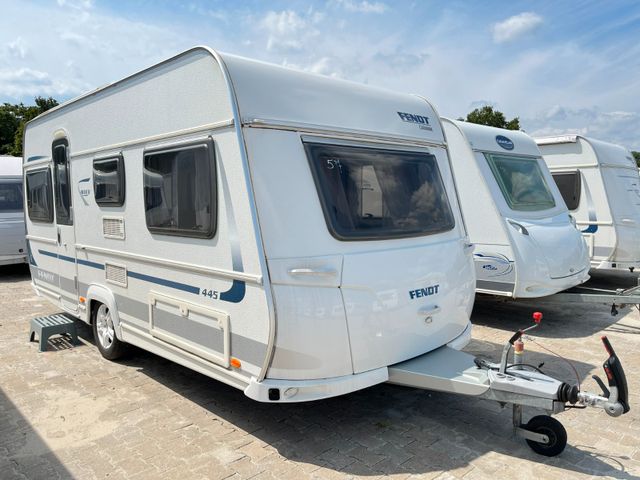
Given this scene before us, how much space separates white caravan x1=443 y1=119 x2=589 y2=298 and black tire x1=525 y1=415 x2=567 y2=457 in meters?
3.12

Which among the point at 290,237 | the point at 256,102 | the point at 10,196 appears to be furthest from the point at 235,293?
the point at 10,196

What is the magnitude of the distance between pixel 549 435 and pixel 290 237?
230 cm

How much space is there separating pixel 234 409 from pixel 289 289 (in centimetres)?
162

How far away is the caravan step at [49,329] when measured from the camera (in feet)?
19.5

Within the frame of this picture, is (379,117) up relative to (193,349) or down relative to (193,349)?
up

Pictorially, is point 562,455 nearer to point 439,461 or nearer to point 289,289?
point 439,461

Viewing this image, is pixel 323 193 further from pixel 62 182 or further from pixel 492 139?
pixel 492 139

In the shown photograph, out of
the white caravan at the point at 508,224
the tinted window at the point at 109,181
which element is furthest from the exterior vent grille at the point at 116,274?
the white caravan at the point at 508,224

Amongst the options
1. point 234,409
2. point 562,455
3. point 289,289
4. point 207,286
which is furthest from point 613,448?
point 207,286

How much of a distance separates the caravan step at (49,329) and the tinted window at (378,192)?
13.7ft

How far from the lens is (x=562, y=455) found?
142 inches

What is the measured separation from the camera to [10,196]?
36.8 feet

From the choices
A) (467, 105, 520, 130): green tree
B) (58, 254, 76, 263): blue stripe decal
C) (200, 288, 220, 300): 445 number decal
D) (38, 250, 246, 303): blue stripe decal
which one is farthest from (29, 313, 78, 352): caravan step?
(467, 105, 520, 130): green tree

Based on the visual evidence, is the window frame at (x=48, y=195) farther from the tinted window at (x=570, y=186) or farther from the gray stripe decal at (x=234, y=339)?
the tinted window at (x=570, y=186)
